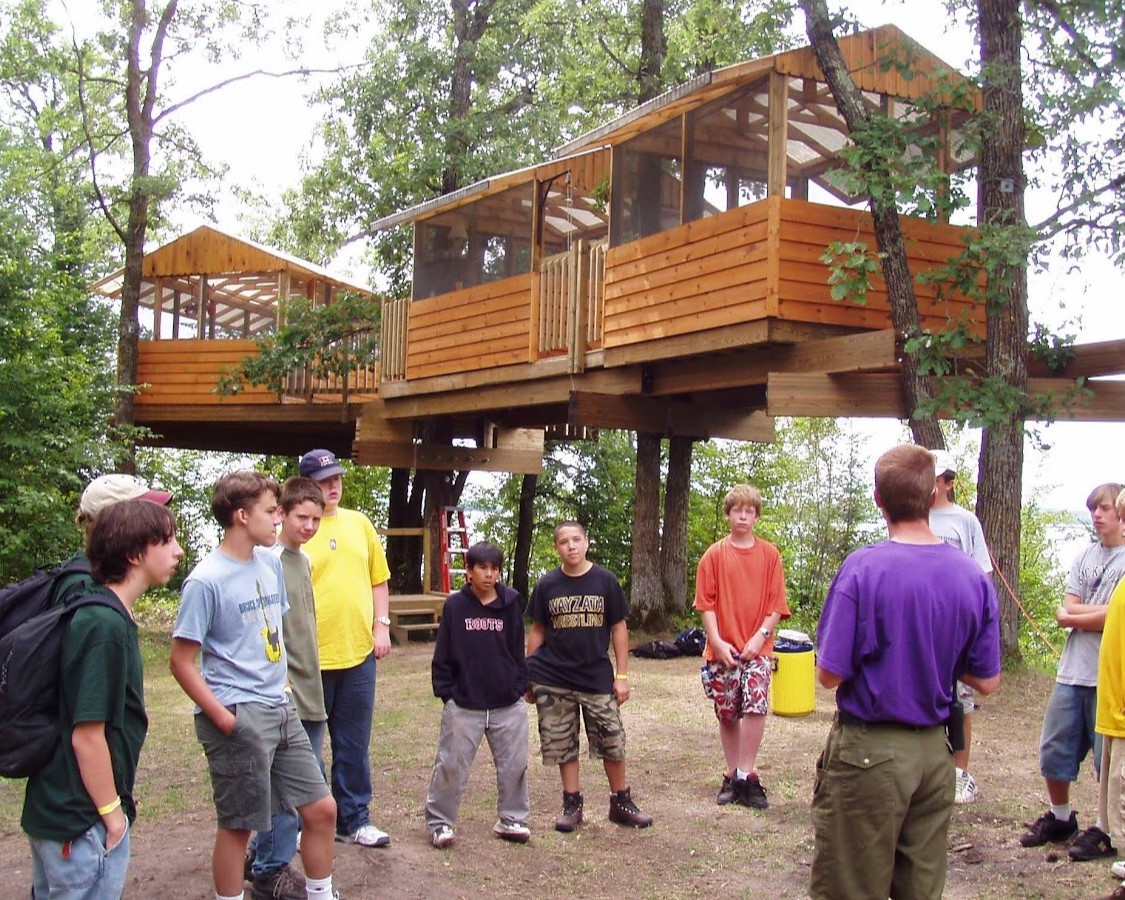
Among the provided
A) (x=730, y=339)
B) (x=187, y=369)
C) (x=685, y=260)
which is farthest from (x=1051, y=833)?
(x=187, y=369)

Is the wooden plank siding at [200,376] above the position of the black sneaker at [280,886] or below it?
above

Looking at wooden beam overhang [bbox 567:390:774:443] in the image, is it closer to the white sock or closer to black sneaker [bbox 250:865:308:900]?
the white sock

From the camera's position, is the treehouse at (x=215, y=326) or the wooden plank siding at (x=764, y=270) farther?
the treehouse at (x=215, y=326)

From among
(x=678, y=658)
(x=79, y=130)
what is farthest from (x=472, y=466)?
(x=79, y=130)

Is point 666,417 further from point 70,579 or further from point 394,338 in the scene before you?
point 70,579

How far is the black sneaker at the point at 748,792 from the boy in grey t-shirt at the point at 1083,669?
162cm

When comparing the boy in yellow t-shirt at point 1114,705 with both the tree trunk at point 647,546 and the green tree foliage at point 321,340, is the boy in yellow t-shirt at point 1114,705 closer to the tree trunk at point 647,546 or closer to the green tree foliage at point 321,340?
the tree trunk at point 647,546

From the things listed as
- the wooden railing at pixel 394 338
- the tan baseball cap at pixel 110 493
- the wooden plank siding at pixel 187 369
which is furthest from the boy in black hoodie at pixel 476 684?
the wooden plank siding at pixel 187 369

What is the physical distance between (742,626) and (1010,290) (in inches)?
213

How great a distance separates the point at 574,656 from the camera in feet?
20.1

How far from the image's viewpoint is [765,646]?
664 cm

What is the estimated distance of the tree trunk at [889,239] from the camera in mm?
10453

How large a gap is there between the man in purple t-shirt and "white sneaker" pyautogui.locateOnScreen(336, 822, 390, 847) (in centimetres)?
266

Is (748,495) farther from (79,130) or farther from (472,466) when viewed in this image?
(79,130)
